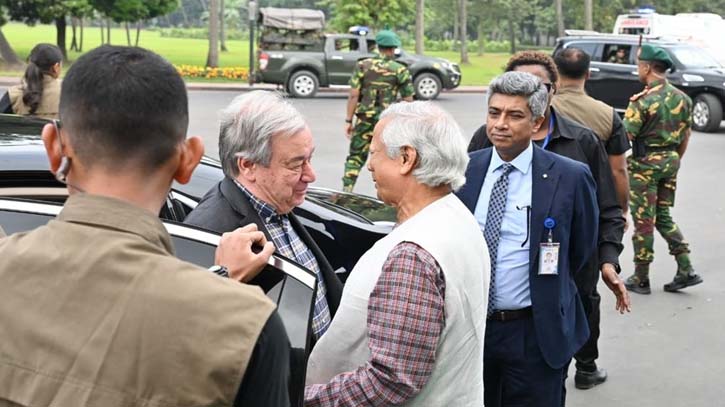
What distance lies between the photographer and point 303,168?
9.46 feet

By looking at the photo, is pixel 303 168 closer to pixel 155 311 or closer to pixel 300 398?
pixel 300 398

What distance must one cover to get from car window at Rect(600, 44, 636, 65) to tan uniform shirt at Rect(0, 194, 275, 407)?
1920 cm

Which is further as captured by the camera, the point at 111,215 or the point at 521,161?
the point at 521,161

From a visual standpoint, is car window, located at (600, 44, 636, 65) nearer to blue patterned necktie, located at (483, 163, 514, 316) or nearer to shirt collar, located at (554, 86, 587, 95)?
shirt collar, located at (554, 86, 587, 95)

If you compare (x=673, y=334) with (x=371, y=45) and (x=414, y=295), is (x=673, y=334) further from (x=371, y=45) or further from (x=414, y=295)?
(x=371, y=45)

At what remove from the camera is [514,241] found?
11.4 feet

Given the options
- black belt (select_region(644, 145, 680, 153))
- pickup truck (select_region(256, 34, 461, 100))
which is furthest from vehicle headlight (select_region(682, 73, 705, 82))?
black belt (select_region(644, 145, 680, 153))

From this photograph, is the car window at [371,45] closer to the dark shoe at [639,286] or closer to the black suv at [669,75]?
the black suv at [669,75]

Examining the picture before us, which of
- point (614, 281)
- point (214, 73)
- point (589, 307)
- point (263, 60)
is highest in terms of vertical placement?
point (263, 60)

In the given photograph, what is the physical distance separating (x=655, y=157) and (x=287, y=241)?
4711mm

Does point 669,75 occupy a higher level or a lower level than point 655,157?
higher

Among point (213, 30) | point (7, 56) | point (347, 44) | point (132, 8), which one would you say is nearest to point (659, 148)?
point (347, 44)

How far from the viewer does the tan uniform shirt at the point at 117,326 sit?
133 centimetres

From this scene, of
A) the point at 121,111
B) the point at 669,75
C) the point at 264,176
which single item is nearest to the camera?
the point at 121,111
